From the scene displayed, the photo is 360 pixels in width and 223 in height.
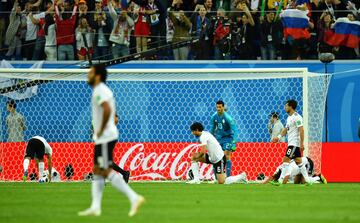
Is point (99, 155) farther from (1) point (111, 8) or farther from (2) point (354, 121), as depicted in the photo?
(2) point (354, 121)

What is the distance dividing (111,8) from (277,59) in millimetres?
5222

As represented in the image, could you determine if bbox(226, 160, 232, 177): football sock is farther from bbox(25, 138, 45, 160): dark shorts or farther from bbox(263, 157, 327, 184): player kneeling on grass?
bbox(25, 138, 45, 160): dark shorts

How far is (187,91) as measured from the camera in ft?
94.5

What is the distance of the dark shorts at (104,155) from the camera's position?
13.5 meters

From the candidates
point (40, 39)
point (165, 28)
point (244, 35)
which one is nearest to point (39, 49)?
point (40, 39)

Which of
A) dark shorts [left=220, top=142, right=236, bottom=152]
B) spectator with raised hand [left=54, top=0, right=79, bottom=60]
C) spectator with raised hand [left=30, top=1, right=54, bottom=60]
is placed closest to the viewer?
dark shorts [left=220, top=142, right=236, bottom=152]

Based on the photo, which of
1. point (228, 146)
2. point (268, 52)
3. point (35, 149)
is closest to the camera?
point (35, 149)

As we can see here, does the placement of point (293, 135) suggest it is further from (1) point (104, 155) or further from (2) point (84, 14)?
(1) point (104, 155)

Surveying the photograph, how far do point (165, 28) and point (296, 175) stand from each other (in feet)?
20.4

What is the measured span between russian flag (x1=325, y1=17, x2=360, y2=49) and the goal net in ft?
4.83

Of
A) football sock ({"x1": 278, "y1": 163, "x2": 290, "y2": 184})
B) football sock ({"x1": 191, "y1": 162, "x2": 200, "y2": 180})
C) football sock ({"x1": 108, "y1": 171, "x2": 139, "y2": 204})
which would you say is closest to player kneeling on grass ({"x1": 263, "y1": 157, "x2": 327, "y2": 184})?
football sock ({"x1": 278, "y1": 163, "x2": 290, "y2": 184})

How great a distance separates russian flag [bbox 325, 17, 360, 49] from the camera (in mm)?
27719

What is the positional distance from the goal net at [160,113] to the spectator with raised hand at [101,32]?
990mm

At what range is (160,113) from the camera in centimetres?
2848
